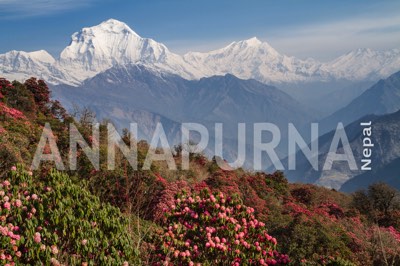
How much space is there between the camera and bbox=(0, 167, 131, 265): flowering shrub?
7.42 metres

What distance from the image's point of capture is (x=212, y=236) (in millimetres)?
10258

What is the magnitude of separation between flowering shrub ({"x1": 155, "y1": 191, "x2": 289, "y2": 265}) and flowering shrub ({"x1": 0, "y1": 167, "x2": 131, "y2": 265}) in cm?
143

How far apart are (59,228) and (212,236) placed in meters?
3.53

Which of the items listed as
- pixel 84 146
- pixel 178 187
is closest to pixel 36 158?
pixel 84 146

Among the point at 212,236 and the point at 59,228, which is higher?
the point at 59,228

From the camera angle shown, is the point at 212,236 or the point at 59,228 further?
the point at 212,236

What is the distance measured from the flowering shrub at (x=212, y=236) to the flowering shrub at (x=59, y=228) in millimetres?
1429

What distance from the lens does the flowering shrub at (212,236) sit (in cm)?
980

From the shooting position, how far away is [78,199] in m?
8.92

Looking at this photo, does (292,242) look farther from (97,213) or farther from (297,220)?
(97,213)

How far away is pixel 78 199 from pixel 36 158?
12980 millimetres

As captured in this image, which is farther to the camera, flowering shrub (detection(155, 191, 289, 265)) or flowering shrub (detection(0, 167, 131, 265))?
flowering shrub (detection(155, 191, 289, 265))

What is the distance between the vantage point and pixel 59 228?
8.11 meters

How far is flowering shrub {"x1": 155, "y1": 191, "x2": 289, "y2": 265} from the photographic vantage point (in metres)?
9.80
